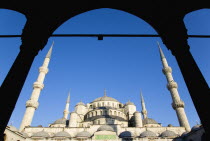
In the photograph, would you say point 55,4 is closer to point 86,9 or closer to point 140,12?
point 86,9

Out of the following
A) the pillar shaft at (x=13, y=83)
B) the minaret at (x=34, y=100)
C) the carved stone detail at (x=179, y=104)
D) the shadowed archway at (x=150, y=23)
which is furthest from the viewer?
the carved stone detail at (x=179, y=104)

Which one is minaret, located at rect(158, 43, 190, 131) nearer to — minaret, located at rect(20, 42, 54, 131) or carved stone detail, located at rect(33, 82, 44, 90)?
carved stone detail, located at rect(33, 82, 44, 90)

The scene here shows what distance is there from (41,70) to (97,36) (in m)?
30.0

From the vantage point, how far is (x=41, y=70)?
108 feet

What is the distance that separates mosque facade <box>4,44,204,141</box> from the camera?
22438 millimetres

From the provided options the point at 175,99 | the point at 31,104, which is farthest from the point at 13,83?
the point at 175,99

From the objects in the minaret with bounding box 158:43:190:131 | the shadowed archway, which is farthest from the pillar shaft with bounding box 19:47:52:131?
the shadowed archway

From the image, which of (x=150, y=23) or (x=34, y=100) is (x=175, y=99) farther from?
(x=150, y=23)

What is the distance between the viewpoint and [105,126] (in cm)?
2497

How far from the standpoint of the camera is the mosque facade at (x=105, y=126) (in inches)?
883

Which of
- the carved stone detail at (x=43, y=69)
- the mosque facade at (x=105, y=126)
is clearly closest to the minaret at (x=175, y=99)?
the mosque facade at (x=105, y=126)

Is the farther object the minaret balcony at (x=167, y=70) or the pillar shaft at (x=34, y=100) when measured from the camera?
the minaret balcony at (x=167, y=70)

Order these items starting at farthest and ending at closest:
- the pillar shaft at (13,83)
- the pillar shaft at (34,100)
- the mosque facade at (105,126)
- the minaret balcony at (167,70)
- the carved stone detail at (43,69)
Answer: the carved stone detail at (43,69) → the minaret balcony at (167,70) → the pillar shaft at (34,100) → the mosque facade at (105,126) → the pillar shaft at (13,83)

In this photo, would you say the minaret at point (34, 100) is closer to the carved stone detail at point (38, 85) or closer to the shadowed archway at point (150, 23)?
the carved stone detail at point (38, 85)
